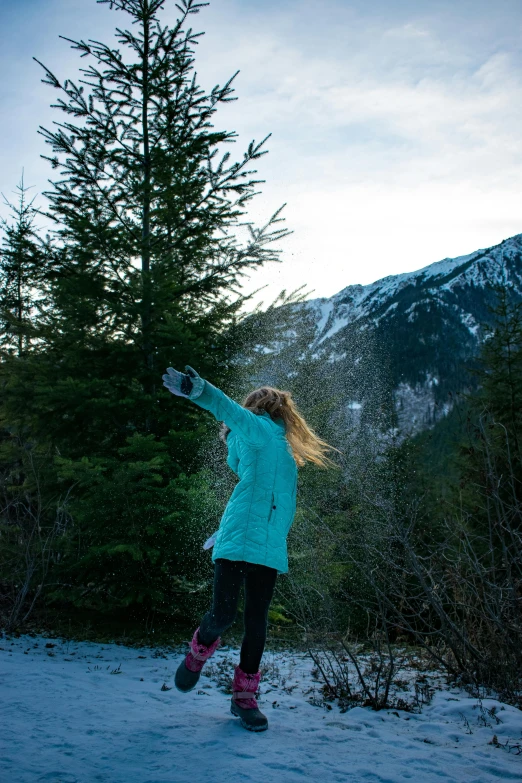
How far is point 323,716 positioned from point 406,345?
146 meters

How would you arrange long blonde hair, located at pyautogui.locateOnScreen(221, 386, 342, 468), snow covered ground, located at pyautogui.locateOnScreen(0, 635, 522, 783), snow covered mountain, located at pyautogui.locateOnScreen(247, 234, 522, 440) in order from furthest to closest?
snow covered mountain, located at pyautogui.locateOnScreen(247, 234, 522, 440)
long blonde hair, located at pyautogui.locateOnScreen(221, 386, 342, 468)
snow covered ground, located at pyautogui.locateOnScreen(0, 635, 522, 783)

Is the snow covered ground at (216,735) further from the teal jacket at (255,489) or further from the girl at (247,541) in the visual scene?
the teal jacket at (255,489)

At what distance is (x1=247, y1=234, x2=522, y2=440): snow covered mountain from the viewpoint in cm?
770

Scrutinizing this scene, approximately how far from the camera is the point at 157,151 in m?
6.68

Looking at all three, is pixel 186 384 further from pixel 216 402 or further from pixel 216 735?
pixel 216 735

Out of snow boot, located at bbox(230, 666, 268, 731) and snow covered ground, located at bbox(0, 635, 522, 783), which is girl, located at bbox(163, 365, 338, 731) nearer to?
snow boot, located at bbox(230, 666, 268, 731)

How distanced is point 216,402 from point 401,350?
14106 cm

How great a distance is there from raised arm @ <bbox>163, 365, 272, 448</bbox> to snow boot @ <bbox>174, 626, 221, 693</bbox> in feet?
3.81

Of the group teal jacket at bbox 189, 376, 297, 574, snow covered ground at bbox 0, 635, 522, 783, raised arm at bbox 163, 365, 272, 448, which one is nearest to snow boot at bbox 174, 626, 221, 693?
snow covered ground at bbox 0, 635, 522, 783

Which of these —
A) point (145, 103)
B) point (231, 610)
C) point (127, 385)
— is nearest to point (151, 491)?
point (127, 385)

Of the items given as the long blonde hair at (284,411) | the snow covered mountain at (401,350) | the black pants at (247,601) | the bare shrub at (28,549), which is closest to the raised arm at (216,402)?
the long blonde hair at (284,411)

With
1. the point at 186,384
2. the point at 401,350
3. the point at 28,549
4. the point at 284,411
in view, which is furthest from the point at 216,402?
the point at 401,350

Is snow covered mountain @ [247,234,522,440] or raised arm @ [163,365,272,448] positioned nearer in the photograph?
raised arm @ [163,365,272,448]

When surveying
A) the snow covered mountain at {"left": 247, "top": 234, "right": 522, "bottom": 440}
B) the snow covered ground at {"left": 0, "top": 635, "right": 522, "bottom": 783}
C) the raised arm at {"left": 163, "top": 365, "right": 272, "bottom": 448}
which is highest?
the snow covered mountain at {"left": 247, "top": 234, "right": 522, "bottom": 440}
